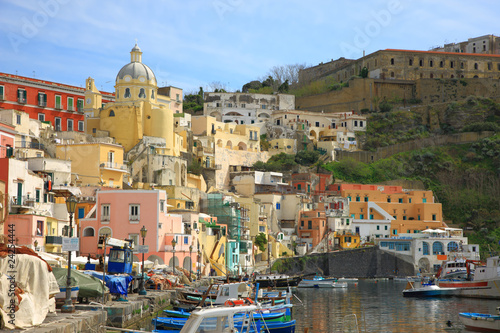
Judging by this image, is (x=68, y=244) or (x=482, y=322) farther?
(x=482, y=322)

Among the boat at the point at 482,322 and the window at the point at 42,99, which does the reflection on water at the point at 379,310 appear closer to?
the boat at the point at 482,322

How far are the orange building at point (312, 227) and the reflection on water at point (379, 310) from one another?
15.7m

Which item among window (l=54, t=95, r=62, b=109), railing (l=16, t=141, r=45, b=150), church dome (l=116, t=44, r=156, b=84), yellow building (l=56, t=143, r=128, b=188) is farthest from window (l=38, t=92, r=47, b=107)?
yellow building (l=56, t=143, r=128, b=188)

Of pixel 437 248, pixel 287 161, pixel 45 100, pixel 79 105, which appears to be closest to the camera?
pixel 45 100

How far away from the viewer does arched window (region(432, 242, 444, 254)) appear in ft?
266

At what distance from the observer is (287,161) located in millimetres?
91125

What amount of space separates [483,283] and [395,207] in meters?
33.2

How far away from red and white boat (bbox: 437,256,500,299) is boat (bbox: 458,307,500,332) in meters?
21.1

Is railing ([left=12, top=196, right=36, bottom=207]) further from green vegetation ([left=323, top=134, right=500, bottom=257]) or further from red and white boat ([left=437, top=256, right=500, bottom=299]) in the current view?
green vegetation ([left=323, top=134, right=500, bottom=257])

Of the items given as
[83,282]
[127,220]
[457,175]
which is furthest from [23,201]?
[457,175]

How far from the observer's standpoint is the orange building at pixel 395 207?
8525 centimetres

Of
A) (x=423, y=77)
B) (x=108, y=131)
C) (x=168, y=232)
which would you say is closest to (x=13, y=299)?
(x=168, y=232)

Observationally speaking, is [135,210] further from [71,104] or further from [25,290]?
[71,104]

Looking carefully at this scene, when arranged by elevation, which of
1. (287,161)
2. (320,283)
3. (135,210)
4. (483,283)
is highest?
(287,161)
